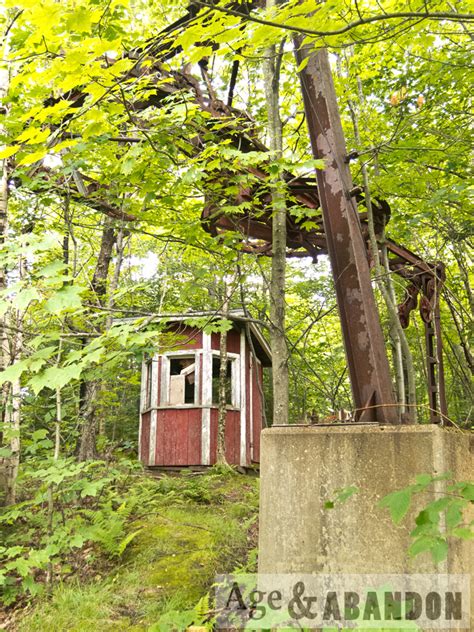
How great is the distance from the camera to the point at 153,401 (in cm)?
1135

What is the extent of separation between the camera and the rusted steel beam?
2451 millimetres

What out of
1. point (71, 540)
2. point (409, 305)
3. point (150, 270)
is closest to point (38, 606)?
point (71, 540)

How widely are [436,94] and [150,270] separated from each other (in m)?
12.5

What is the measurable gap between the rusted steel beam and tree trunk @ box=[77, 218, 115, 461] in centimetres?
247

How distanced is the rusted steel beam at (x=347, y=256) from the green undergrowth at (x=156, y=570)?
2266mm

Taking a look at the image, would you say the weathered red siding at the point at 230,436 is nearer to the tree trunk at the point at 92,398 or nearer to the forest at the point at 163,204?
the forest at the point at 163,204

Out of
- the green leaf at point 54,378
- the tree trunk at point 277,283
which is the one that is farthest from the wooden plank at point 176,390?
the green leaf at point 54,378

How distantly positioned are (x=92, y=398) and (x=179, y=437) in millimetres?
5833

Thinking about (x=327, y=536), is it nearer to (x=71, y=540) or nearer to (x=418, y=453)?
(x=418, y=453)

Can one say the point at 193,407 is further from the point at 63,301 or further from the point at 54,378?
the point at 63,301

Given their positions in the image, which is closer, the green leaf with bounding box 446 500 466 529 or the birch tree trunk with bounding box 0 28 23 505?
the green leaf with bounding box 446 500 466 529

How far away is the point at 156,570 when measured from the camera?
4.32m

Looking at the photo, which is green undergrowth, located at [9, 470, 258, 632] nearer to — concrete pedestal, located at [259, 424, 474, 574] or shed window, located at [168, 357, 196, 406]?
concrete pedestal, located at [259, 424, 474, 574]

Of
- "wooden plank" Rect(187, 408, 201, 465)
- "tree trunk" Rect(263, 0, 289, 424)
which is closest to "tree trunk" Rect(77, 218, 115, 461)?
"tree trunk" Rect(263, 0, 289, 424)
